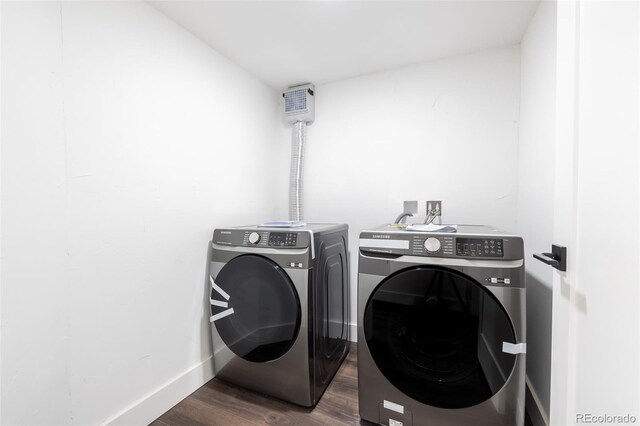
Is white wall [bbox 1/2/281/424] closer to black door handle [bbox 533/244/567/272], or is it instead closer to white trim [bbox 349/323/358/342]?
white trim [bbox 349/323/358/342]

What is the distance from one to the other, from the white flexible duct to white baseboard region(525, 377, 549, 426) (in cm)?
169

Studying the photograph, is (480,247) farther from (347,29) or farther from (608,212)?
(347,29)

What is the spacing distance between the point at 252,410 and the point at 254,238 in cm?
88

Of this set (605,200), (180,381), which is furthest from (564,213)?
(180,381)

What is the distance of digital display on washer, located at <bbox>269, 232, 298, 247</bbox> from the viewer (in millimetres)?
1280

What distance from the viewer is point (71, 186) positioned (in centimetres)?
96

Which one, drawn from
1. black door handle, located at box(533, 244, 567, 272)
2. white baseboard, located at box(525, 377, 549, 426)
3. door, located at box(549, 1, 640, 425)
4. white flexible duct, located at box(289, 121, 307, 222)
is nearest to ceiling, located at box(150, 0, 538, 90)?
white flexible duct, located at box(289, 121, 307, 222)

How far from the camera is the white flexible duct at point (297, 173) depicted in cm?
205

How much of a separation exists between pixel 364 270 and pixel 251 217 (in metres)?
1.07

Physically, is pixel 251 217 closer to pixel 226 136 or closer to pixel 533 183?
pixel 226 136

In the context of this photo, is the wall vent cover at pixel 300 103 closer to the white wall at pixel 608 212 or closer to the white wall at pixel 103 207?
the white wall at pixel 103 207

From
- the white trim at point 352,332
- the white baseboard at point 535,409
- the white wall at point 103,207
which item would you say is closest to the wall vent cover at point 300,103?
the white wall at point 103,207

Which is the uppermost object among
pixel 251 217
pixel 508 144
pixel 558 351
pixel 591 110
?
pixel 508 144

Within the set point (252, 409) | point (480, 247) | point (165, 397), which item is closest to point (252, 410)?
point (252, 409)
